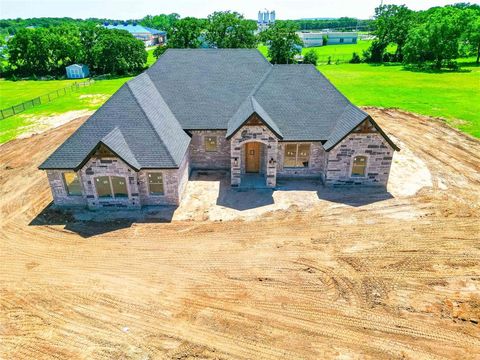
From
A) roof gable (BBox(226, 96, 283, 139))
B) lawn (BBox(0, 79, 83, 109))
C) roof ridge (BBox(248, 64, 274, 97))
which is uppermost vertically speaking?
roof ridge (BBox(248, 64, 274, 97))

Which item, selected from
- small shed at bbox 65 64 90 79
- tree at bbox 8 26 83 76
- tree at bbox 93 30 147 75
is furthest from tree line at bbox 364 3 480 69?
tree at bbox 8 26 83 76

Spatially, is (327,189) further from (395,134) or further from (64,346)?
(64,346)

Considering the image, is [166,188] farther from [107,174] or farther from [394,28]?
[394,28]

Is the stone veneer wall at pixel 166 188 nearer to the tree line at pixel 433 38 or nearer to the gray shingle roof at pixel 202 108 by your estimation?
the gray shingle roof at pixel 202 108

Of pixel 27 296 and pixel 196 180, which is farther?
pixel 196 180

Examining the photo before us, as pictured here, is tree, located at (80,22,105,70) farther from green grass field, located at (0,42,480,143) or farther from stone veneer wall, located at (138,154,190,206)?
stone veneer wall, located at (138,154,190,206)

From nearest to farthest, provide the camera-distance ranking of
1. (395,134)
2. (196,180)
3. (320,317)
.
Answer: (320,317), (196,180), (395,134)

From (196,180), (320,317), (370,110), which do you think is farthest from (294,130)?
(370,110)
